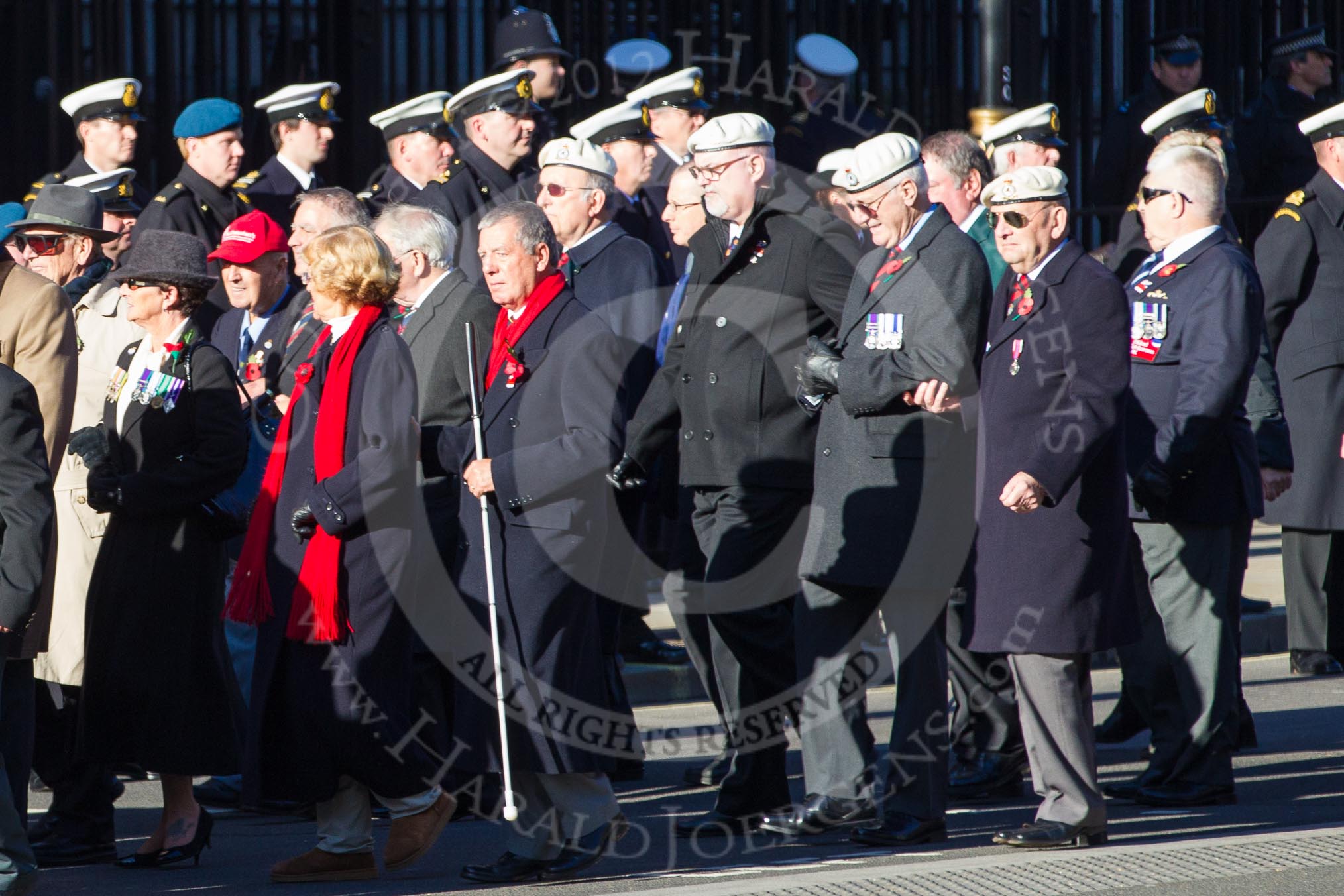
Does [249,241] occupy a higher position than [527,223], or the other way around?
[249,241]

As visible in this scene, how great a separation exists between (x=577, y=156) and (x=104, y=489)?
221cm

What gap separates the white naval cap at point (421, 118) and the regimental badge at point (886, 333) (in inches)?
149

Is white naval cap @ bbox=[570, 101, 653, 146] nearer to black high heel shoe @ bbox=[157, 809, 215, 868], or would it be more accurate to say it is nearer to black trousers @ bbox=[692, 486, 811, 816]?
black trousers @ bbox=[692, 486, 811, 816]

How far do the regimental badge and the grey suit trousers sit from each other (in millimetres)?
963

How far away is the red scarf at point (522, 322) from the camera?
616 centimetres

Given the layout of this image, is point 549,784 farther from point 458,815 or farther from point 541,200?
point 541,200

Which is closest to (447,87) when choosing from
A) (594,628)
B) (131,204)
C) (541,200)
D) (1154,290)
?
(131,204)

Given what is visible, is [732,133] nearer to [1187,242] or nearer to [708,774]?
[1187,242]

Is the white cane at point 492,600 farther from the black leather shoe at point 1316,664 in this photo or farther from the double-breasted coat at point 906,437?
the black leather shoe at point 1316,664

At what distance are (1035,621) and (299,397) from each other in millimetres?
2170

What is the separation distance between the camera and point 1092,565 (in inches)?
241

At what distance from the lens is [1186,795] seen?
6.91m

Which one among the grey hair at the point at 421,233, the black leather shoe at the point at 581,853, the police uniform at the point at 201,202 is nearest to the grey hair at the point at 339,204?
the grey hair at the point at 421,233

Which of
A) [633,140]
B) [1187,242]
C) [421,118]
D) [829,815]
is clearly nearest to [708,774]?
[829,815]
